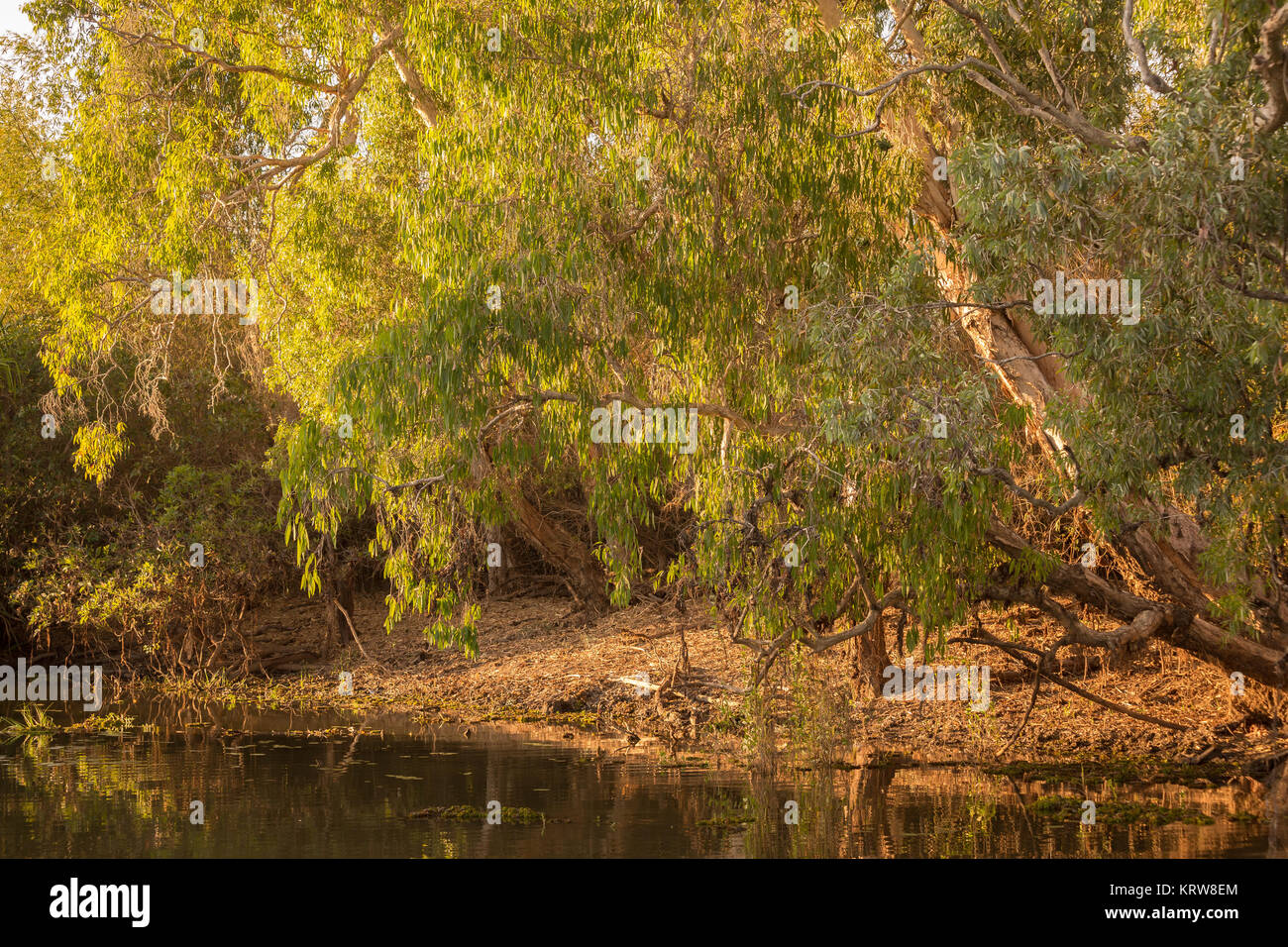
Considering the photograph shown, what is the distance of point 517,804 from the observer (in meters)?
9.41

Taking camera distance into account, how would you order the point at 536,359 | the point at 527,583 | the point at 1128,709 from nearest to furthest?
the point at 536,359
the point at 1128,709
the point at 527,583

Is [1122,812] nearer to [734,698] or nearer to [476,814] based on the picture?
[734,698]

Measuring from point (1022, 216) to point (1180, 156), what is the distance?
1.00 m

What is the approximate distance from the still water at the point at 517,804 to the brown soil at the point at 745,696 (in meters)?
0.65

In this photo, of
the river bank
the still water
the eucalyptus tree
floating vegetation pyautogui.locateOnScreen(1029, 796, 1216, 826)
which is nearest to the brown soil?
the river bank

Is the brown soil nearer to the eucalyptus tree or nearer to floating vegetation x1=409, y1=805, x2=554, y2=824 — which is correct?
the eucalyptus tree

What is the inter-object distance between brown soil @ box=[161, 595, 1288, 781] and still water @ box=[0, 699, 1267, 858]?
648 mm

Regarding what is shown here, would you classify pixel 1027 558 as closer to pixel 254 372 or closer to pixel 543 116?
pixel 543 116

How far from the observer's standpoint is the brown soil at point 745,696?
434 inches

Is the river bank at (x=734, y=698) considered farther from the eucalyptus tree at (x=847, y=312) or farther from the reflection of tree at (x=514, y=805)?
the eucalyptus tree at (x=847, y=312)

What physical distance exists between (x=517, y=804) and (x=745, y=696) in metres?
2.17

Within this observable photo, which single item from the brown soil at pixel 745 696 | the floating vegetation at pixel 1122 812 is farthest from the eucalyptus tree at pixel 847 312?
the floating vegetation at pixel 1122 812
